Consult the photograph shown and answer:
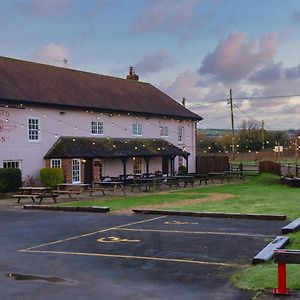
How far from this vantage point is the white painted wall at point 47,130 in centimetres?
2844

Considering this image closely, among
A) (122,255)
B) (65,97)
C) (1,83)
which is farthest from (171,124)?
→ (122,255)

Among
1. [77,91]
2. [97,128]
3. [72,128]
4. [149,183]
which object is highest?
[77,91]

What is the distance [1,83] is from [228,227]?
19653 mm

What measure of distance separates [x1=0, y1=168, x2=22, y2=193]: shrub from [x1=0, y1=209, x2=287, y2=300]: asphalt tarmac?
35.2ft

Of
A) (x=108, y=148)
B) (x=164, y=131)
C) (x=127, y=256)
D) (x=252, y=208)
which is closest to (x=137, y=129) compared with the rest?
(x=164, y=131)

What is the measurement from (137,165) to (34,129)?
10.5 m

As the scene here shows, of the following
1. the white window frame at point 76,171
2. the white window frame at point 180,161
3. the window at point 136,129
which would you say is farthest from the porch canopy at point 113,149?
the white window frame at point 180,161

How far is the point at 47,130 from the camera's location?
30781mm

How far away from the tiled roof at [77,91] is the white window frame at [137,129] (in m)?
1.07

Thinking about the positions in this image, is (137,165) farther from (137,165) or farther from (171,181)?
(171,181)

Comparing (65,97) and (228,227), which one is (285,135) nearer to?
(65,97)

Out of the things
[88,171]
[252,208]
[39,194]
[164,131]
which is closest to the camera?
Result: [252,208]

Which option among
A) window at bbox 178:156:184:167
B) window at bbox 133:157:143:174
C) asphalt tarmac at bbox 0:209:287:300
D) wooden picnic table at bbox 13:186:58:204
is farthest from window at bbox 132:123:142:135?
asphalt tarmac at bbox 0:209:287:300

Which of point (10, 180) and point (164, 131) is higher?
point (164, 131)
